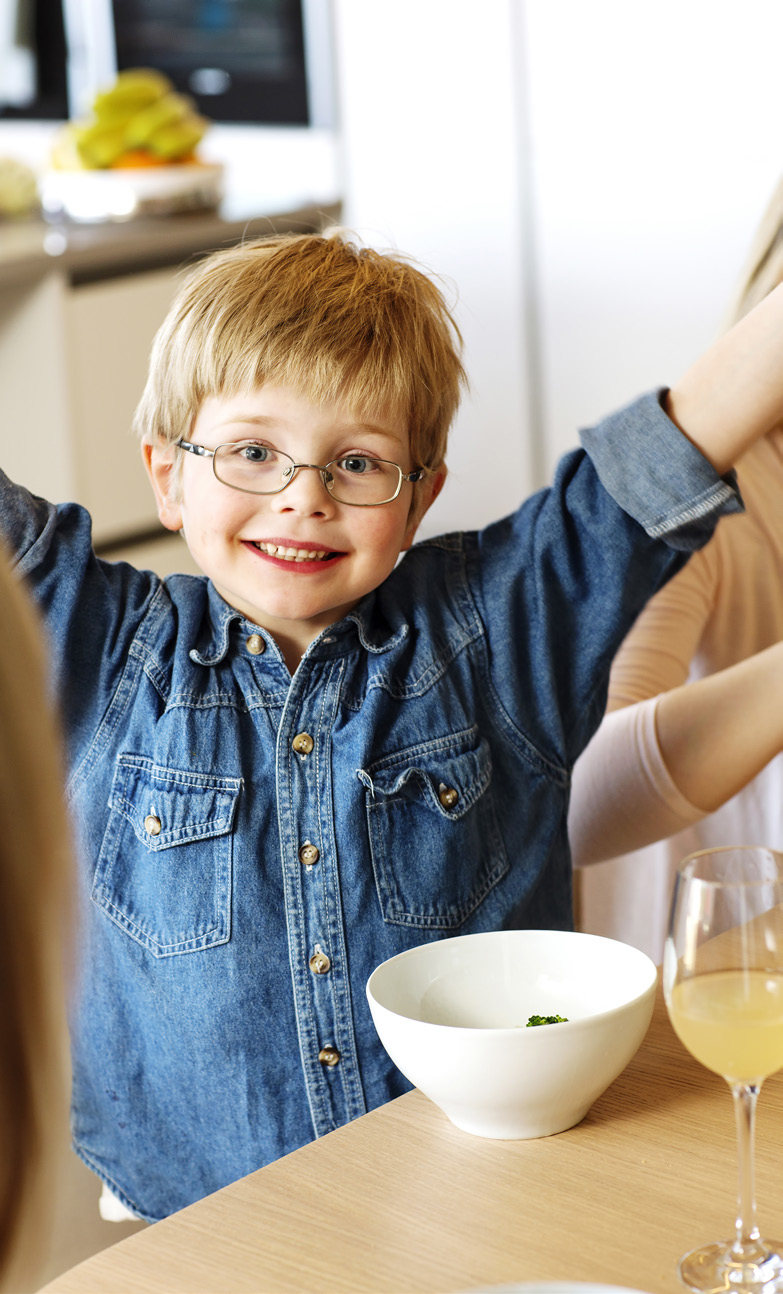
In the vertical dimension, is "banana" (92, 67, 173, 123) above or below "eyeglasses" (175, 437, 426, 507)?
above

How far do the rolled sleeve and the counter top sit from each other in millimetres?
1922

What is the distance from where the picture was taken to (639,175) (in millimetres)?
3018

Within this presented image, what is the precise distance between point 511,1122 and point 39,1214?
0.33 m

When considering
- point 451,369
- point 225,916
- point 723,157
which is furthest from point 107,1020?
point 723,157

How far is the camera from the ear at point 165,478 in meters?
1.10

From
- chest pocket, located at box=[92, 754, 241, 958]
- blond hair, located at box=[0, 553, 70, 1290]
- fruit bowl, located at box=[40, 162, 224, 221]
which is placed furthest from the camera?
fruit bowl, located at box=[40, 162, 224, 221]

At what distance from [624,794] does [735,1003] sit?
0.57 m

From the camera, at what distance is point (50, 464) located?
299cm

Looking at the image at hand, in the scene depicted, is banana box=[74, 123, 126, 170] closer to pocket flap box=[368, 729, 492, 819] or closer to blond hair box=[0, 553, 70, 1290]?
pocket flap box=[368, 729, 492, 819]

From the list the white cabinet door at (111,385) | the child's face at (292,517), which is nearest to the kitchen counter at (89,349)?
the white cabinet door at (111,385)

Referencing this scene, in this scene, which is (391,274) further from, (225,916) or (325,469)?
(225,916)

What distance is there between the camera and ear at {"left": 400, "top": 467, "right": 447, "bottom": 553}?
1.12 metres

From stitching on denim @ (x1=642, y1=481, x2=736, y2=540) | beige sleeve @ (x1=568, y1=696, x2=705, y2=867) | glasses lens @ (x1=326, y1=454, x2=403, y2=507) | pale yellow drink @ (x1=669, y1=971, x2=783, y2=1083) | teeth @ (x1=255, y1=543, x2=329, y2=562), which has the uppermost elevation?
glasses lens @ (x1=326, y1=454, x2=403, y2=507)

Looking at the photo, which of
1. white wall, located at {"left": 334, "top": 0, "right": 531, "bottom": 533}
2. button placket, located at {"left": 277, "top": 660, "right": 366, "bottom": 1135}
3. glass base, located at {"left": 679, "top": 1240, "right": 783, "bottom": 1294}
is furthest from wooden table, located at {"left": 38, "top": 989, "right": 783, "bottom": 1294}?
white wall, located at {"left": 334, "top": 0, "right": 531, "bottom": 533}
